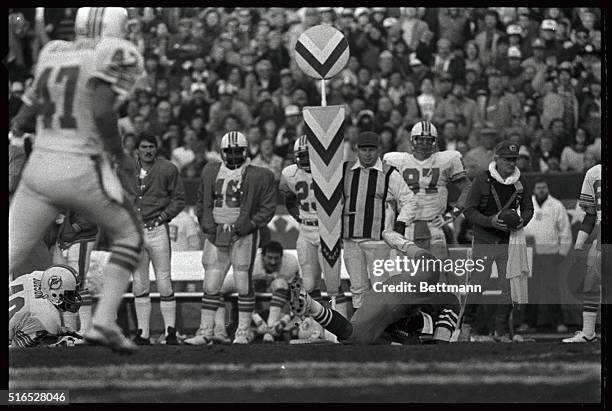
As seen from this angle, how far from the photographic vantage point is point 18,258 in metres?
8.53

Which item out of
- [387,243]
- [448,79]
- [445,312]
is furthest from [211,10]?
[445,312]

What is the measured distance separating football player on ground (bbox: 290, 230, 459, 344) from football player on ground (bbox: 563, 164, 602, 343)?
4.93 ft

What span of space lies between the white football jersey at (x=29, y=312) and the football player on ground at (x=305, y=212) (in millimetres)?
2599

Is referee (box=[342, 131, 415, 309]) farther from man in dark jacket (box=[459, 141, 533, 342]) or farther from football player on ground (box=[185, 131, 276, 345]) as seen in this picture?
football player on ground (box=[185, 131, 276, 345])

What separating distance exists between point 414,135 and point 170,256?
234 centimetres

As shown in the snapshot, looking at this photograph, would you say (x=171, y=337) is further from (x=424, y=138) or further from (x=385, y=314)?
(x=424, y=138)

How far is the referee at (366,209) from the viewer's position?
11938 mm

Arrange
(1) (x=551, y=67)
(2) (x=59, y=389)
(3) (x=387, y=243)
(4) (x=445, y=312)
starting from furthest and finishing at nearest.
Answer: (1) (x=551, y=67)
(3) (x=387, y=243)
(4) (x=445, y=312)
(2) (x=59, y=389)

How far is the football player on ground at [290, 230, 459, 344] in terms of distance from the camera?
33.1 feet

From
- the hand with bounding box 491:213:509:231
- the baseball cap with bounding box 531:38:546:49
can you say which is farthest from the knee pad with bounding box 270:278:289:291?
the baseball cap with bounding box 531:38:546:49

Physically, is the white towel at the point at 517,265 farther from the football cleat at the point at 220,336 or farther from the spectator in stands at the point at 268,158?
the spectator in stands at the point at 268,158

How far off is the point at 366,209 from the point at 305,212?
95 cm

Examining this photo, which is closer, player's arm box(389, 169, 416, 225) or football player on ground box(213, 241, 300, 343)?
player's arm box(389, 169, 416, 225)

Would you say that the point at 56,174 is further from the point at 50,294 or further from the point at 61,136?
the point at 50,294
